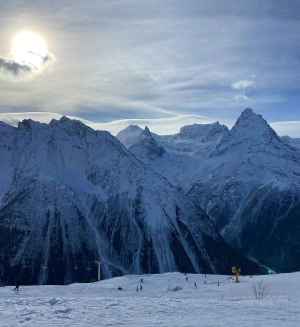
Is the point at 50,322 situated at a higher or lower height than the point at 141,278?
lower

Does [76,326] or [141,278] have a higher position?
[141,278]

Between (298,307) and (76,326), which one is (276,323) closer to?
(298,307)

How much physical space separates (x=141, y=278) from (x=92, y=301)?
160 ft

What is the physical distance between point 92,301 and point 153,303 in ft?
14.4

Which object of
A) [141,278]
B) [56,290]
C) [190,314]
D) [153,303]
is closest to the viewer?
[190,314]

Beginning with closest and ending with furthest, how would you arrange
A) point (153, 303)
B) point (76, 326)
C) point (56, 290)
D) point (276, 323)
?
point (76, 326), point (276, 323), point (153, 303), point (56, 290)

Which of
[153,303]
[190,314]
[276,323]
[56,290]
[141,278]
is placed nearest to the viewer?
[276,323]

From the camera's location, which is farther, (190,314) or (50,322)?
(190,314)

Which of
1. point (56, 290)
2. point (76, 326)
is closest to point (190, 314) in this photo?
point (76, 326)

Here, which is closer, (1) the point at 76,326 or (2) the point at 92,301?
(1) the point at 76,326

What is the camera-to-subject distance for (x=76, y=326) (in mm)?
34625

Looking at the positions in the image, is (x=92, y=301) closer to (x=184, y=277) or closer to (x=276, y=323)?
(x=276, y=323)

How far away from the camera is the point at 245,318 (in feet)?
125

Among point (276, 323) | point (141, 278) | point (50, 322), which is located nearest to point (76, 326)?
point (50, 322)
